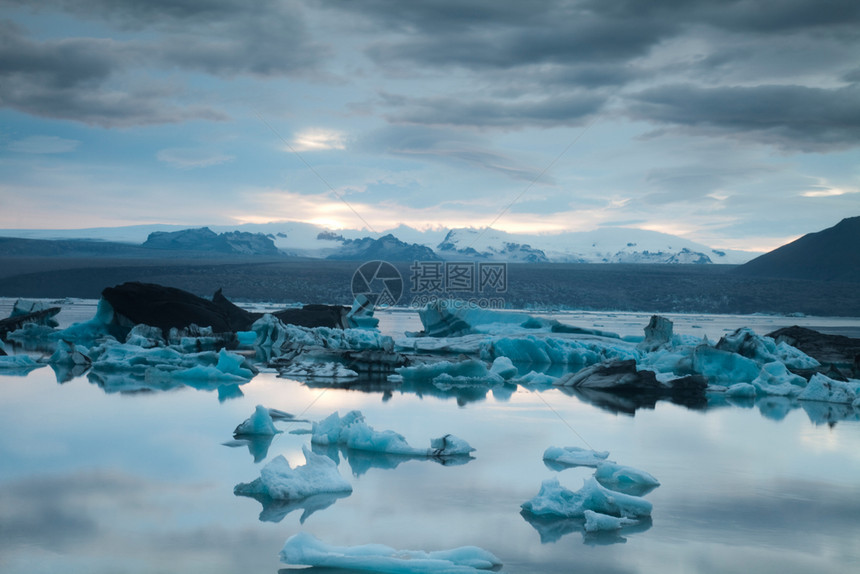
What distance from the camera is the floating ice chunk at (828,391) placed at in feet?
34.9

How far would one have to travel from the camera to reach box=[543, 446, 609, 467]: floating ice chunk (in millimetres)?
6078

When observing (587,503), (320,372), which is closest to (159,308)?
(320,372)

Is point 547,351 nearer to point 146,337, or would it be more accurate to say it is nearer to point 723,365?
point 723,365

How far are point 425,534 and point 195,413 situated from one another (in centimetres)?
487

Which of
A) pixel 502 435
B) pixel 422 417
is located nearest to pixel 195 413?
pixel 422 417

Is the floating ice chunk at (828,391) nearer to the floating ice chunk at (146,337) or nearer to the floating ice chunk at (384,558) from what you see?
the floating ice chunk at (384,558)

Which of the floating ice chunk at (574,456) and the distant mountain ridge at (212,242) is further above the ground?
the distant mountain ridge at (212,242)

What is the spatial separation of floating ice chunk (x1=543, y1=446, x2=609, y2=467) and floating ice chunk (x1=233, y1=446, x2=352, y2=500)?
188 centimetres

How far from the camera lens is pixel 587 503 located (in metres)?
4.66

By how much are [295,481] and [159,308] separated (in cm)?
1427

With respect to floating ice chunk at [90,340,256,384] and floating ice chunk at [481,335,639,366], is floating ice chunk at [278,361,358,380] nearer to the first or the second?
floating ice chunk at [90,340,256,384]

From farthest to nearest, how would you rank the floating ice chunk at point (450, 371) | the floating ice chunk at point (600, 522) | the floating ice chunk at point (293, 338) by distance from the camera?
the floating ice chunk at point (293, 338), the floating ice chunk at point (450, 371), the floating ice chunk at point (600, 522)

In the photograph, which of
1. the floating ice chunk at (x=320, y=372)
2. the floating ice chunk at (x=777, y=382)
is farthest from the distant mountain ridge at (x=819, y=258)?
the floating ice chunk at (x=320, y=372)

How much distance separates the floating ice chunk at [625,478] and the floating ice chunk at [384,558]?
1974 millimetres
